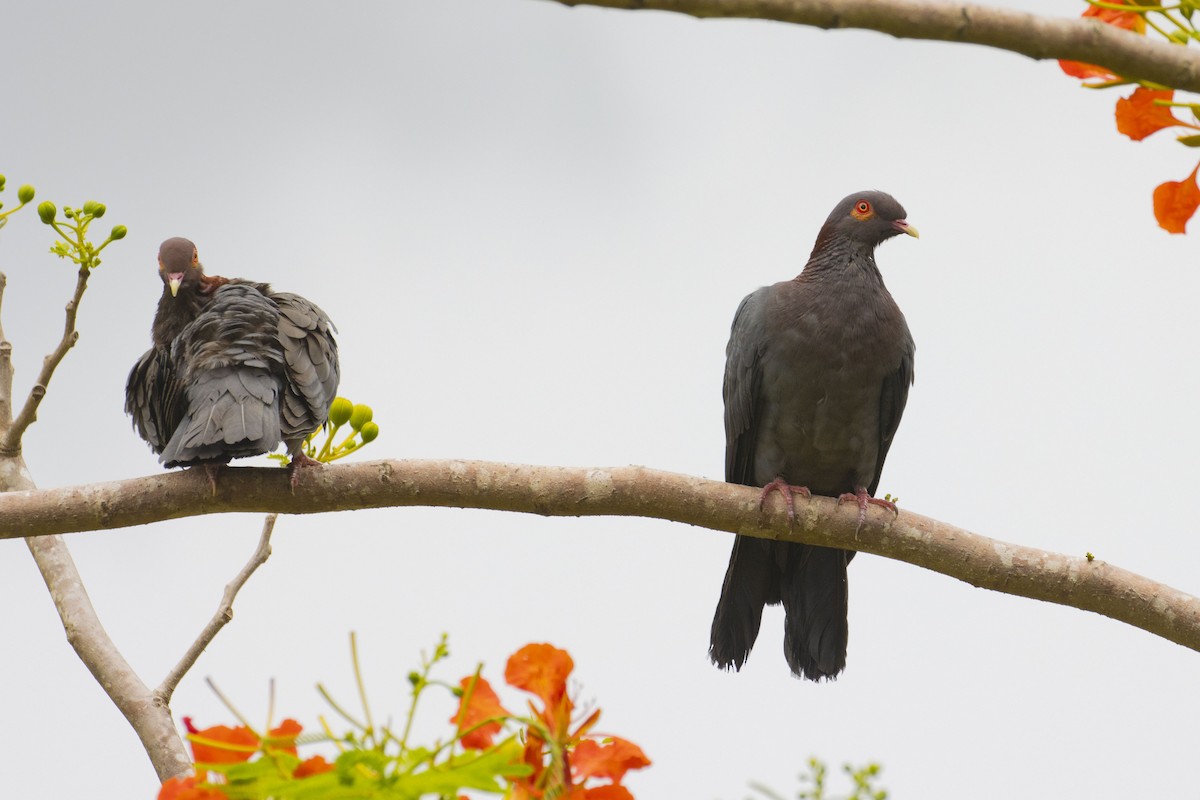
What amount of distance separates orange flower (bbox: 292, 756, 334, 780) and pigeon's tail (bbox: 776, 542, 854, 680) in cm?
441

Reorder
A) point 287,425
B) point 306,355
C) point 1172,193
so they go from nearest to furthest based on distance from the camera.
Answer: point 1172,193 → point 287,425 → point 306,355

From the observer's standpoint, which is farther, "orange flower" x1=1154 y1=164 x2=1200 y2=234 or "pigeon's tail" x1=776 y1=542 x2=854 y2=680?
"pigeon's tail" x1=776 y1=542 x2=854 y2=680

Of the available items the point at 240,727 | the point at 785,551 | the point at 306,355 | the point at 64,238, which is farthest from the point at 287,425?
the point at 240,727

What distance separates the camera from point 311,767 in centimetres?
154

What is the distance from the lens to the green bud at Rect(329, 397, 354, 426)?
4508mm

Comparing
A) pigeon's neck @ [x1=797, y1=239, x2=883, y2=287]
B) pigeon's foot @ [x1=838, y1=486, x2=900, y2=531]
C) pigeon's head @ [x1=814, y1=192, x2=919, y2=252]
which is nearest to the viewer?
pigeon's foot @ [x1=838, y1=486, x2=900, y2=531]

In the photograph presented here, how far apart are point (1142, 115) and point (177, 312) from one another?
4.23 meters

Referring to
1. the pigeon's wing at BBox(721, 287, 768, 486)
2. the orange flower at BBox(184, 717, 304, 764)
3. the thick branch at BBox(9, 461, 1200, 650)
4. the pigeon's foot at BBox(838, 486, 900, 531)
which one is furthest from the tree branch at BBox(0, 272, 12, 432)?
the orange flower at BBox(184, 717, 304, 764)

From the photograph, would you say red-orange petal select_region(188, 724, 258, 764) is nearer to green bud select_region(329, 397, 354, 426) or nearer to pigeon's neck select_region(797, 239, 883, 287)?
green bud select_region(329, 397, 354, 426)

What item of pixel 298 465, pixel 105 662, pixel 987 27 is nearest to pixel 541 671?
pixel 987 27

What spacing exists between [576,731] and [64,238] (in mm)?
3137

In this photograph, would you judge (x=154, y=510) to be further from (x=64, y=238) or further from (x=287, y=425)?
(x=64, y=238)

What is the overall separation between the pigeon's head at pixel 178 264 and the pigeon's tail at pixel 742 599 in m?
2.67

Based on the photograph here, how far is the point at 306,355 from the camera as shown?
4824 mm
